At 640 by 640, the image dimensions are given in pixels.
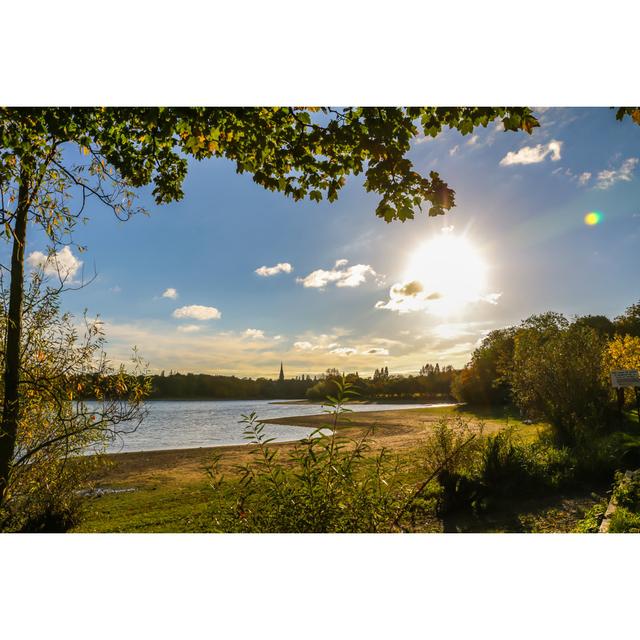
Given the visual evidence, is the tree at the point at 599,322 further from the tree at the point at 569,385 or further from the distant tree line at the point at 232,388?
the distant tree line at the point at 232,388

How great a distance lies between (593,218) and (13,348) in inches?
293

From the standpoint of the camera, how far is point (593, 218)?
18.5ft

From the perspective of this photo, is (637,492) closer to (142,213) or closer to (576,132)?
(576,132)

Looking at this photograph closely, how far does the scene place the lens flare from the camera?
558 centimetres

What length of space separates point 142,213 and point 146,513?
5849 millimetres

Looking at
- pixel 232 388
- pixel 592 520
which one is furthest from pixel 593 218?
pixel 232 388

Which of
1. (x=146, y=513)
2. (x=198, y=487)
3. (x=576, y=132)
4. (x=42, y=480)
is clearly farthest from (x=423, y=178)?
(x=198, y=487)

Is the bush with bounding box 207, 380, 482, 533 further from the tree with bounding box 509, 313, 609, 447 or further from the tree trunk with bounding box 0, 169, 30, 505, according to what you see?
the tree with bounding box 509, 313, 609, 447

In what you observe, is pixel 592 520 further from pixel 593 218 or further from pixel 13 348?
pixel 13 348

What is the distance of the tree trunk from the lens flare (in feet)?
22.8

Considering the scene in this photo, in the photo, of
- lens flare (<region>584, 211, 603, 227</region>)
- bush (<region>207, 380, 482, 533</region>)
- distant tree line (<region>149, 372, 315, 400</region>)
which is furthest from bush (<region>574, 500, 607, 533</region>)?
distant tree line (<region>149, 372, 315, 400</region>)

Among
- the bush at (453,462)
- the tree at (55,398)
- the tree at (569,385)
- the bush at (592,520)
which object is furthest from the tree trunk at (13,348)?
the tree at (569,385)

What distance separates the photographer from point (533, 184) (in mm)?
5895
